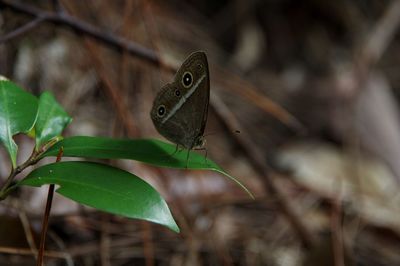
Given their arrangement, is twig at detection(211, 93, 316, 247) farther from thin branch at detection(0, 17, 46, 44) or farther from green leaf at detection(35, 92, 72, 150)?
green leaf at detection(35, 92, 72, 150)

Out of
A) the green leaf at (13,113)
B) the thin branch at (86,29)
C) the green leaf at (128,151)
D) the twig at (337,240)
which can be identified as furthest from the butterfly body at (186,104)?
the twig at (337,240)

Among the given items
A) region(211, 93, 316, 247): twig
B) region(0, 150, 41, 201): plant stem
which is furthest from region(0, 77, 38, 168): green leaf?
region(211, 93, 316, 247): twig

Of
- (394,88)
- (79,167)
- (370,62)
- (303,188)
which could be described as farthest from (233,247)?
(394,88)

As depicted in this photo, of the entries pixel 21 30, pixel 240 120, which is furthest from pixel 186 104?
pixel 240 120

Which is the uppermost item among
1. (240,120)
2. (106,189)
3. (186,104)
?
(240,120)

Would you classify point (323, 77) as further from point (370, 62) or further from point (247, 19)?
point (247, 19)

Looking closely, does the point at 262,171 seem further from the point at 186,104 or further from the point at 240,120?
the point at 240,120
